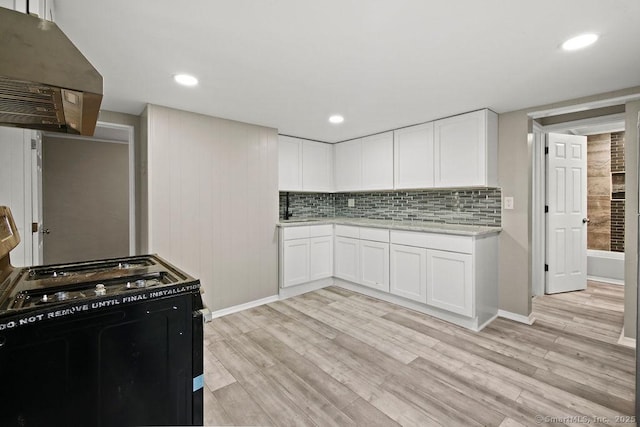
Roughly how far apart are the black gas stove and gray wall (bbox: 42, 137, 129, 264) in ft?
13.0

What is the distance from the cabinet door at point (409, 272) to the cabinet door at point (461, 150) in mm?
841

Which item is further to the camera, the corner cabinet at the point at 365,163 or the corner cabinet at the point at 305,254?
the corner cabinet at the point at 365,163

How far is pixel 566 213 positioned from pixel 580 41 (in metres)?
3.00

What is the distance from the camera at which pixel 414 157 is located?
355cm

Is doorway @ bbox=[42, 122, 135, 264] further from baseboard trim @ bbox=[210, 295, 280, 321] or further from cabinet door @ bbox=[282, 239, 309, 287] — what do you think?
cabinet door @ bbox=[282, 239, 309, 287]

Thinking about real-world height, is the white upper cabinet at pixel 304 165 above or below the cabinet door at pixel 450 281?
above

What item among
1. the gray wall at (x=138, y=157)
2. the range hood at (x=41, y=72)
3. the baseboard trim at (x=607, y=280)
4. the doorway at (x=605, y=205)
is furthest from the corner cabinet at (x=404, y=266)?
the range hood at (x=41, y=72)

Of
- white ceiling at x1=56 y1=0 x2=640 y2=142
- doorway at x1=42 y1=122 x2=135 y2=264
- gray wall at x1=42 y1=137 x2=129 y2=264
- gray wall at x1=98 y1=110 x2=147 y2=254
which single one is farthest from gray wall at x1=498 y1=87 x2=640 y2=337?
gray wall at x1=42 y1=137 x2=129 y2=264

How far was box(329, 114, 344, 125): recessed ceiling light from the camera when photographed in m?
3.24

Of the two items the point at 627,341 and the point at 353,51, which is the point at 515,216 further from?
the point at 353,51

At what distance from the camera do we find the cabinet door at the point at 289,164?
402cm

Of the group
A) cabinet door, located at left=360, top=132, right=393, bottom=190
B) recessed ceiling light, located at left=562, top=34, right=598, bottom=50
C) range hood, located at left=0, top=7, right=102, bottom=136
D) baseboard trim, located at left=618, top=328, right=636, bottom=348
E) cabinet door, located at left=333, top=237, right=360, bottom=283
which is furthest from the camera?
cabinet door, located at left=333, top=237, right=360, bottom=283

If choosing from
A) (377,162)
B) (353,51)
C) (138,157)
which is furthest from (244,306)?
(353,51)

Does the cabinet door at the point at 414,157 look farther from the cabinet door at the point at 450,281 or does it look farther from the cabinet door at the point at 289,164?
the cabinet door at the point at 289,164
